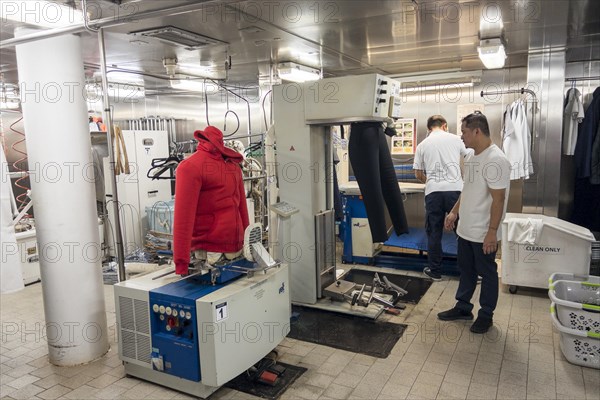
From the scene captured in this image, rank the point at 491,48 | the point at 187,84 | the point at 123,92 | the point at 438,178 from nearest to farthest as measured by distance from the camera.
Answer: the point at 491,48, the point at 438,178, the point at 187,84, the point at 123,92

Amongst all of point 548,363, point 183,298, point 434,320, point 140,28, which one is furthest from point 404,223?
point 140,28

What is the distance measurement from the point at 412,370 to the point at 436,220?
219 cm

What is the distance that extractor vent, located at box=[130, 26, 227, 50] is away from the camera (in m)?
3.73

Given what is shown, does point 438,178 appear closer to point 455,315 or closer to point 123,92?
point 455,315

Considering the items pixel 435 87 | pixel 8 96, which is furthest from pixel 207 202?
pixel 8 96

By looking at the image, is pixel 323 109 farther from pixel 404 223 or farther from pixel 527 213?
pixel 527 213

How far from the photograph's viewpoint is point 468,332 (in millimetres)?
3635

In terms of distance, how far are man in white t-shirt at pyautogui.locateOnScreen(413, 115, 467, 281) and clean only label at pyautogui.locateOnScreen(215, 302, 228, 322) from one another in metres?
2.94

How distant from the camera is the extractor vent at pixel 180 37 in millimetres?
3729

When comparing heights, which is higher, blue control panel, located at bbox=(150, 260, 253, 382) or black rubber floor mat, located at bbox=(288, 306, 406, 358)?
blue control panel, located at bbox=(150, 260, 253, 382)

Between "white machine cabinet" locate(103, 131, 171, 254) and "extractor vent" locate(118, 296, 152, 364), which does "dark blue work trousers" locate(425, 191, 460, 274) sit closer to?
"extractor vent" locate(118, 296, 152, 364)

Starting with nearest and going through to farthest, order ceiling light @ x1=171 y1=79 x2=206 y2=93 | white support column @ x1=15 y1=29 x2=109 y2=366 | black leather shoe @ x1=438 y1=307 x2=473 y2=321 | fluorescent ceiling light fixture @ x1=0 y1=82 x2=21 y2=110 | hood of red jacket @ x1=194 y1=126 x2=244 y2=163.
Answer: hood of red jacket @ x1=194 y1=126 x2=244 y2=163, white support column @ x1=15 y1=29 x2=109 y2=366, black leather shoe @ x1=438 y1=307 x2=473 y2=321, ceiling light @ x1=171 y1=79 x2=206 y2=93, fluorescent ceiling light fixture @ x1=0 y1=82 x2=21 y2=110

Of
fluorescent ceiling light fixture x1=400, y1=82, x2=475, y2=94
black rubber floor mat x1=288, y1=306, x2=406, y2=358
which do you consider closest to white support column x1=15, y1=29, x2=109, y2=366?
black rubber floor mat x1=288, y1=306, x2=406, y2=358

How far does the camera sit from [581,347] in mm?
3039
